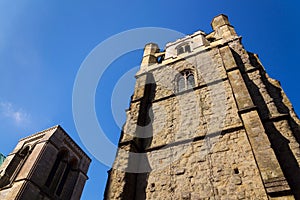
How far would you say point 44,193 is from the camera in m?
15.6

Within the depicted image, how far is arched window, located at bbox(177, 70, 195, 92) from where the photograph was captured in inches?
378

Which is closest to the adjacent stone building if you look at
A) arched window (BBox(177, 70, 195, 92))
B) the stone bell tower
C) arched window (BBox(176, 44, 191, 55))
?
the stone bell tower

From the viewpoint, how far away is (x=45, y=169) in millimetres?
16609

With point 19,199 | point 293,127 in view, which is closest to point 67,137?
point 19,199

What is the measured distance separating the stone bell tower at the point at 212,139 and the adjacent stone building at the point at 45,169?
1107 cm

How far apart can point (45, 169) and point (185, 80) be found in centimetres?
1324

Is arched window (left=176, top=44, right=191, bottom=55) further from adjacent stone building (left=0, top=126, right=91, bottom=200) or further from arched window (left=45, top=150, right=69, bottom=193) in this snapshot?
arched window (left=45, top=150, right=69, bottom=193)

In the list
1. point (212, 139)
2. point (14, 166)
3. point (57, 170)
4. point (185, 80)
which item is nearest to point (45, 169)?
point (57, 170)

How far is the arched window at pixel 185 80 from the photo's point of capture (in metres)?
9.61

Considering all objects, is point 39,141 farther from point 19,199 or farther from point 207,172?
point 207,172

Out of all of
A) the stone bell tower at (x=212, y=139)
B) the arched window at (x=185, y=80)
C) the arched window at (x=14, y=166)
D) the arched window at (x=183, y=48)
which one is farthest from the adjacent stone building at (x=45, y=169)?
the arched window at (x=183, y=48)

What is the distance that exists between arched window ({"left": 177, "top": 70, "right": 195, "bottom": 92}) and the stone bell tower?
50mm

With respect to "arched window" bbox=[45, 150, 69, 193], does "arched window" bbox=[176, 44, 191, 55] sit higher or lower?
higher

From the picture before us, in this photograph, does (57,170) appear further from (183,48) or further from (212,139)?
(212,139)
